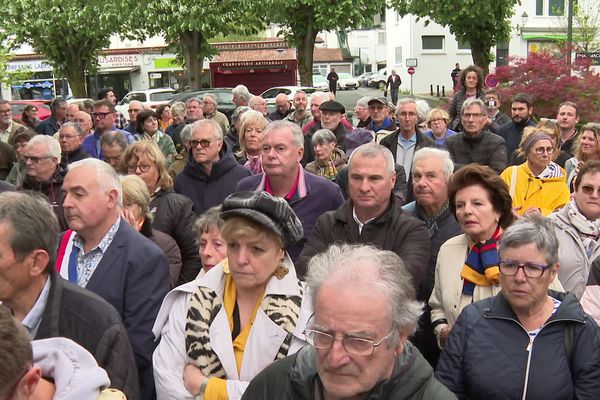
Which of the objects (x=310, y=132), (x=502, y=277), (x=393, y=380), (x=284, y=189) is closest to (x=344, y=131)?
(x=310, y=132)

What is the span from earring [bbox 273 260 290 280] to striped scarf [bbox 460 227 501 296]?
53.2 inches

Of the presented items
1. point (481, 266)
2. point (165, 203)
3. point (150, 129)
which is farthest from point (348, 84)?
point (481, 266)

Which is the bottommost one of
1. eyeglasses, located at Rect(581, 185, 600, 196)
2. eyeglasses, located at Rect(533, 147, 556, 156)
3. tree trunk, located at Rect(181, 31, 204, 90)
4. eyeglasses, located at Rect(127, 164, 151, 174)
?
eyeglasses, located at Rect(581, 185, 600, 196)

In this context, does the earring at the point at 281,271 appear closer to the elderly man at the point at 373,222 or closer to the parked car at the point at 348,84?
the elderly man at the point at 373,222

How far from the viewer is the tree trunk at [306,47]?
27984 mm

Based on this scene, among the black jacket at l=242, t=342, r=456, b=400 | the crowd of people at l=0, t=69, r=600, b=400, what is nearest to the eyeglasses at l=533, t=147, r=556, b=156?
the crowd of people at l=0, t=69, r=600, b=400

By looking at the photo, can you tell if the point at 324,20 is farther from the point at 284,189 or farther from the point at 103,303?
the point at 103,303

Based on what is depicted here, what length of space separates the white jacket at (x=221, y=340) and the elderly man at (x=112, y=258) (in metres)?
0.45

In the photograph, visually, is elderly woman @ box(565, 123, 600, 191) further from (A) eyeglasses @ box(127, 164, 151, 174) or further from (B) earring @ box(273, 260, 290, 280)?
(B) earring @ box(273, 260, 290, 280)

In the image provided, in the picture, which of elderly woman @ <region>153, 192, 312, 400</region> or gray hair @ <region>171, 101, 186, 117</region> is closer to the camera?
elderly woman @ <region>153, 192, 312, 400</region>

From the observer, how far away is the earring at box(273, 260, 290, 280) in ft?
11.6

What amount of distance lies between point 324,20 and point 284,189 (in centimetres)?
2220

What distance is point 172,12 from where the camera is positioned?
2794 cm

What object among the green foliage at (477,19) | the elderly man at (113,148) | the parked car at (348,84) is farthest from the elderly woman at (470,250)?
the parked car at (348,84)
